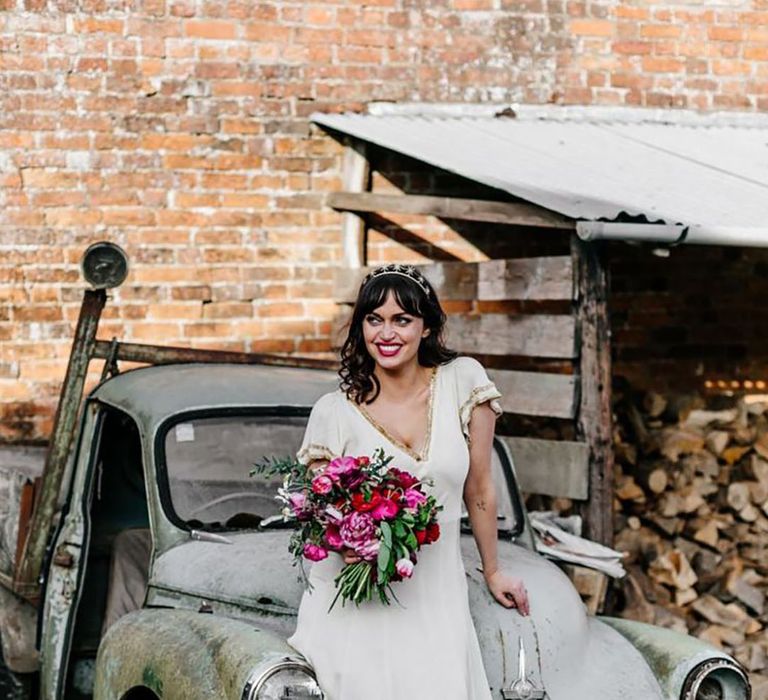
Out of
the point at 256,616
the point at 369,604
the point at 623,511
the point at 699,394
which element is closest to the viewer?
the point at 369,604

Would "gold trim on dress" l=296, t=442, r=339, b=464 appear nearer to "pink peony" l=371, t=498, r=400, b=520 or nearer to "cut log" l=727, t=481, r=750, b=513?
"pink peony" l=371, t=498, r=400, b=520

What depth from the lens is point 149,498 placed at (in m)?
4.97

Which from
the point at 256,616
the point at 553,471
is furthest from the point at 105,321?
the point at 256,616

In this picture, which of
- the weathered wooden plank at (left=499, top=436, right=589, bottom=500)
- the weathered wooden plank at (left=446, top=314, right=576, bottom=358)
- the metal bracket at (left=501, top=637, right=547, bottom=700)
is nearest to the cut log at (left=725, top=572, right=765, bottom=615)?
the weathered wooden plank at (left=499, top=436, right=589, bottom=500)

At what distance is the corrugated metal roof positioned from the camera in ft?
20.5

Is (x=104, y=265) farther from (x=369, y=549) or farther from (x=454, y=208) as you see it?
(x=454, y=208)

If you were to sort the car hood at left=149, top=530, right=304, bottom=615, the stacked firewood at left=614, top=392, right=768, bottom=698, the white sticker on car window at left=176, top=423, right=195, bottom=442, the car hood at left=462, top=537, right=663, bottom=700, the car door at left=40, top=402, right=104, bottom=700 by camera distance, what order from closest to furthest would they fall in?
the car hood at left=462, top=537, right=663, bottom=700
the car hood at left=149, top=530, right=304, bottom=615
the white sticker on car window at left=176, top=423, right=195, bottom=442
the car door at left=40, top=402, right=104, bottom=700
the stacked firewood at left=614, top=392, right=768, bottom=698

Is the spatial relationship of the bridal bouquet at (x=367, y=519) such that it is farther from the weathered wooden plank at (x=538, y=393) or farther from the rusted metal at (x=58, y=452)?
the weathered wooden plank at (x=538, y=393)

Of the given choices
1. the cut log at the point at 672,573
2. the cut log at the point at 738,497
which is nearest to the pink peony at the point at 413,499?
the cut log at the point at 672,573

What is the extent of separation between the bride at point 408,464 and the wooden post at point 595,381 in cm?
249

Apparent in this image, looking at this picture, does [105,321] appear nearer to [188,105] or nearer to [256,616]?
[188,105]

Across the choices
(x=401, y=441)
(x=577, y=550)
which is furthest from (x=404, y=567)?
(x=577, y=550)

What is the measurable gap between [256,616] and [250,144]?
4.56 metres

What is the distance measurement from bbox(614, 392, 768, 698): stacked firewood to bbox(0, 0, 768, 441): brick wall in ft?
6.03
